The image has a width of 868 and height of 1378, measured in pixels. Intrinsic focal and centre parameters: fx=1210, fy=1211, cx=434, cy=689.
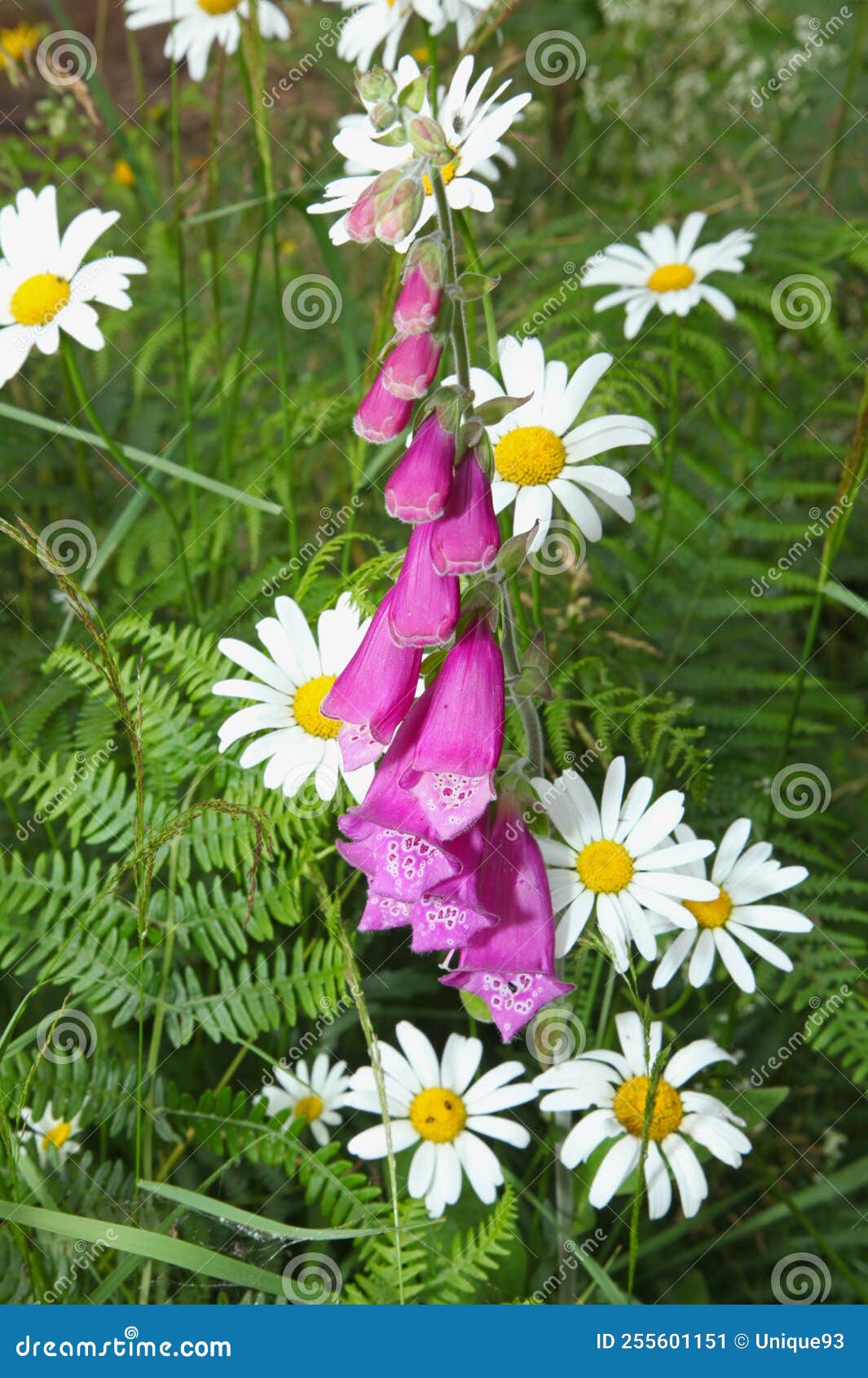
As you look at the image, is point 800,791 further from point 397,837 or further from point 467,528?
point 467,528
